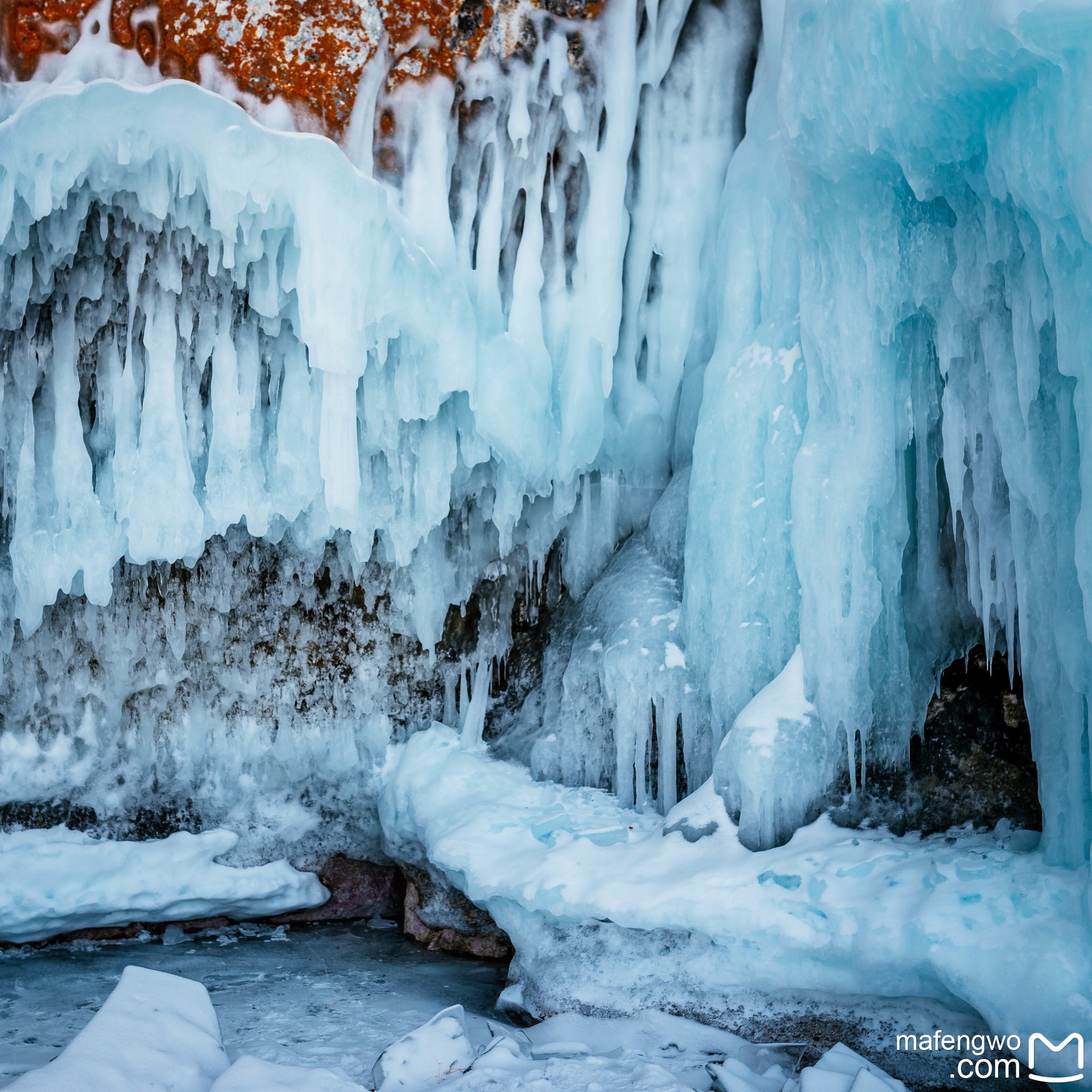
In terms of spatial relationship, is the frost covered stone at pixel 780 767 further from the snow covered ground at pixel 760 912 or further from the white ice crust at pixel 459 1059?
the white ice crust at pixel 459 1059

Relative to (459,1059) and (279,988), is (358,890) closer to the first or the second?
(279,988)

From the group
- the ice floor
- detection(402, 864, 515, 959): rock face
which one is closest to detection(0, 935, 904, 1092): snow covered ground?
the ice floor

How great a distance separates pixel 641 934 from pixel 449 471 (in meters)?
2.94

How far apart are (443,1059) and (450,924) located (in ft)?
8.04

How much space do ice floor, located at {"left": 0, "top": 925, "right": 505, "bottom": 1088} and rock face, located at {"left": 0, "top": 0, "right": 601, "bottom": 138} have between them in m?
4.28

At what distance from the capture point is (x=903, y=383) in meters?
4.52

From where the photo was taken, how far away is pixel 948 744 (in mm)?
4758

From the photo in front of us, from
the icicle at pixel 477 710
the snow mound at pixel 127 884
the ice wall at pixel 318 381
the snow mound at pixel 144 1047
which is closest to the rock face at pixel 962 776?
the ice wall at pixel 318 381

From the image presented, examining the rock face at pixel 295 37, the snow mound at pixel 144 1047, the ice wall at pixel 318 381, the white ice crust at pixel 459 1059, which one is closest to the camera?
the snow mound at pixel 144 1047

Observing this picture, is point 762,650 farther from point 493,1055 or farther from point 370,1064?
point 370,1064

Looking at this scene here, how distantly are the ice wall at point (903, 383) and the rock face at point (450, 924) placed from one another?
2.11m

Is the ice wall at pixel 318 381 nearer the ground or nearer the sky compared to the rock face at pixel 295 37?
nearer the ground

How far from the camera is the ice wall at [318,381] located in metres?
5.21

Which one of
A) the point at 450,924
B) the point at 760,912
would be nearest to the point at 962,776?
the point at 760,912
